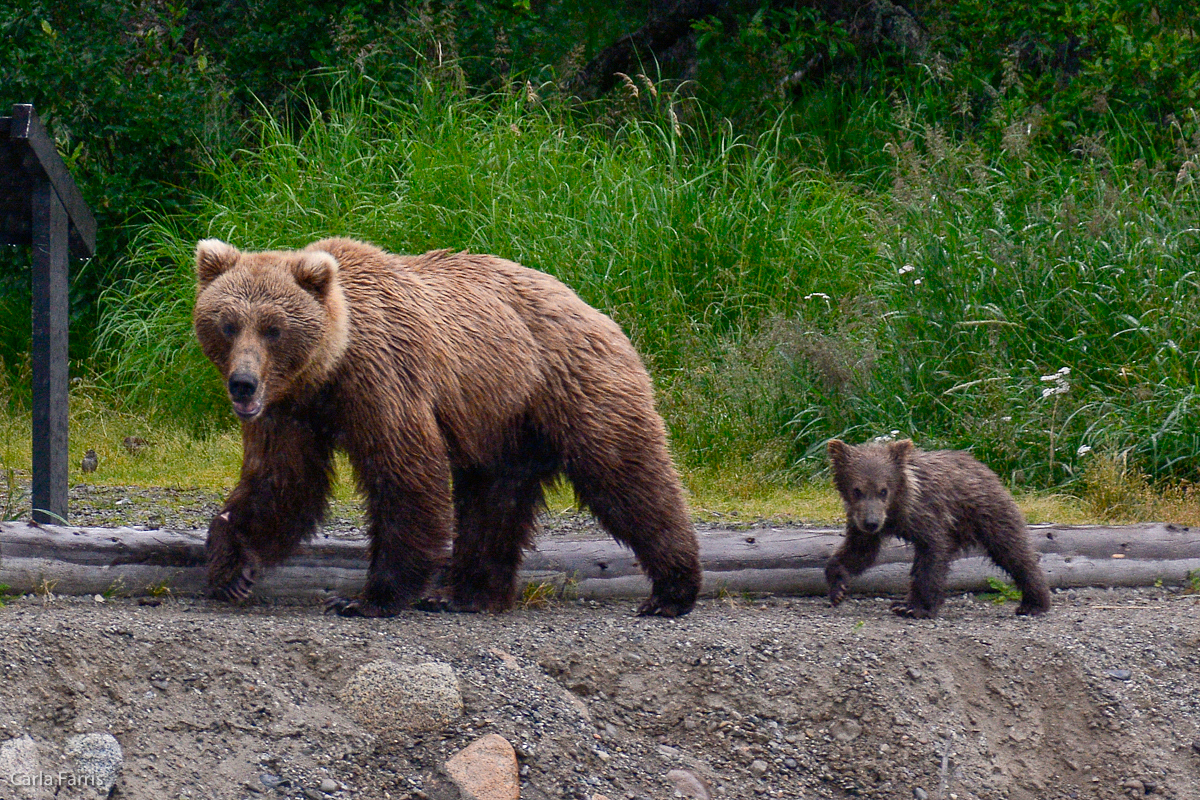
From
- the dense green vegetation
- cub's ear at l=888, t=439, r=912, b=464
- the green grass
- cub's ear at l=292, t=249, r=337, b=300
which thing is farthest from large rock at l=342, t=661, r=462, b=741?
the dense green vegetation

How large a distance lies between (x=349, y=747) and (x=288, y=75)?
8723 mm

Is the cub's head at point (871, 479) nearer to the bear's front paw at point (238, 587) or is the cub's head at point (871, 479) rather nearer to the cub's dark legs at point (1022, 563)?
the cub's dark legs at point (1022, 563)

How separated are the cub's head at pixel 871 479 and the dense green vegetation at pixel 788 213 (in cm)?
204

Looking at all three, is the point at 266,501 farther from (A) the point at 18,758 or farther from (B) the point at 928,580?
(B) the point at 928,580

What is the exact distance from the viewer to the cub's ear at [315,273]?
4285 mm

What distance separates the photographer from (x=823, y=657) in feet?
13.8

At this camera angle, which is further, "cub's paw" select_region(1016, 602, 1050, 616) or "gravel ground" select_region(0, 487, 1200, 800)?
"cub's paw" select_region(1016, 602, 1050, 616)

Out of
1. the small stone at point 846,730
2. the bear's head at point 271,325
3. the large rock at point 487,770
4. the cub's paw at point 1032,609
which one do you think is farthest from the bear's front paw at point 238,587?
the cub's paw at point 1032,609

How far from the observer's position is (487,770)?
3658 millimetres

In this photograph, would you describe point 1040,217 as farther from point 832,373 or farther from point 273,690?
point 273,690

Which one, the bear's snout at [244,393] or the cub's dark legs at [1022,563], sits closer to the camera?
the bear's snout at [244,393]

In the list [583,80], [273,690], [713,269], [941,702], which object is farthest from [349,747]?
[583,80]

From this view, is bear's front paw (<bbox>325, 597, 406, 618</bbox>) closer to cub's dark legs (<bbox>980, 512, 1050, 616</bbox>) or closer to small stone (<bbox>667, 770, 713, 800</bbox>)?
small stone (<bbox>667, 770, 713, 800</bbox>)

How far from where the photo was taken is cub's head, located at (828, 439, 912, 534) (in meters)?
4.86
